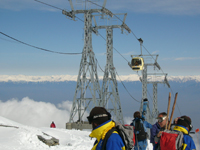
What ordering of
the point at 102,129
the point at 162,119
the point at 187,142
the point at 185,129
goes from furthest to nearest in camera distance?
1. the point at 162,119
2. the point at 185,129
3. the point at 187,142
4. the point at 102,129

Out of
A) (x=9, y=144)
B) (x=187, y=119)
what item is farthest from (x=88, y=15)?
(x=187, y=119)

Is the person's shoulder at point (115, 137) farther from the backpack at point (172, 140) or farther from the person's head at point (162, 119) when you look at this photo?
the person's head at point (162, 119)

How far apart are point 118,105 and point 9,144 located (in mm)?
20449

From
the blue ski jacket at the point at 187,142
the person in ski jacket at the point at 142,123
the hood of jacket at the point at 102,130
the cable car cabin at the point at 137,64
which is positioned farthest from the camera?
the cable car cabin at the point at 137,64

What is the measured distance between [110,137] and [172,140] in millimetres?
2011

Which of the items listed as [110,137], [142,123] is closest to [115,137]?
[110,137]

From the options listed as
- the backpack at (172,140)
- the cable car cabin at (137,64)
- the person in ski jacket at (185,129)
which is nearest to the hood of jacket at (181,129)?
the person in ski jacket at (185,129)

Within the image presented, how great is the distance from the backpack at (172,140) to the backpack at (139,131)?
11.3 feet

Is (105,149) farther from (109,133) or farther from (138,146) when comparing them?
(138,146)

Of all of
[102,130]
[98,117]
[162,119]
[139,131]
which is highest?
[98,117]

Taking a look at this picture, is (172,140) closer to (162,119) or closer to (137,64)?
(162,119)

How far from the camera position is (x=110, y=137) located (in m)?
3.44

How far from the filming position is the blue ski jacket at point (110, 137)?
3408mm

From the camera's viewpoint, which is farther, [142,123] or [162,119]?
[142,123]
